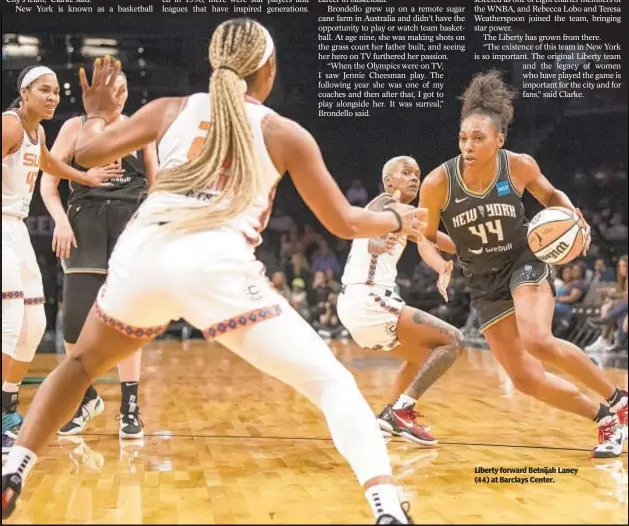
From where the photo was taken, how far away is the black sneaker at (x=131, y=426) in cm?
488

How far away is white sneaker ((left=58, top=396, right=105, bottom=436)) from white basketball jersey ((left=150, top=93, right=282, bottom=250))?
99.3 inches

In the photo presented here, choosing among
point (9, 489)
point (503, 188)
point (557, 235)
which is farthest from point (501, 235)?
point (9, 489)

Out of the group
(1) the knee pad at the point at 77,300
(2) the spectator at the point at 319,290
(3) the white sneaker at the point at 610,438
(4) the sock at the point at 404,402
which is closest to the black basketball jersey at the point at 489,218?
(4) the sock at the point at 404,402

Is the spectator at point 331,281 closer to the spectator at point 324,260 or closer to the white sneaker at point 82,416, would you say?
the spectator at point 324,260

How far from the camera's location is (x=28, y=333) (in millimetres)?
4668

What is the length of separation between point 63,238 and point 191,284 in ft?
8.38

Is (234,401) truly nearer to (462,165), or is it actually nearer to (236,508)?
(462,165)

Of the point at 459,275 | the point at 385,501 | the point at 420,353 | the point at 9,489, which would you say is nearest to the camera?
the point at 385,501

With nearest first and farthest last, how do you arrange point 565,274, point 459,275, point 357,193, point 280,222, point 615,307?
point 357,193 → point 615,307 → point 565,274 → point 280,222 → point 459,275

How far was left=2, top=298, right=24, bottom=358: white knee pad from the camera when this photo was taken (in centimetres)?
427

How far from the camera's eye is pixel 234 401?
6652mm

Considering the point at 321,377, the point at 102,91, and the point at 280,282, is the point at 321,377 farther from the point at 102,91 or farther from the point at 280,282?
the point at 280,282

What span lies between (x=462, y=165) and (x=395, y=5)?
3.38ft

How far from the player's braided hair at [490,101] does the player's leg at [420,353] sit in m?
1.18
